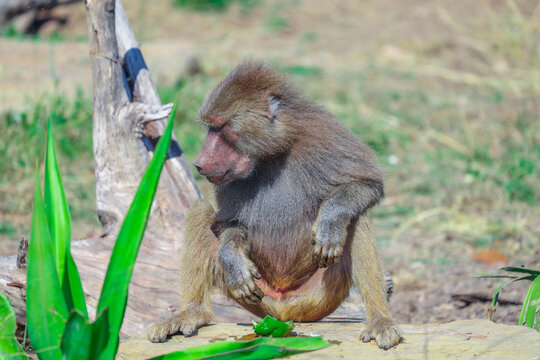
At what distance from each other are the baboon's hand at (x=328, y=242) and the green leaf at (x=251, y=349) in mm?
853

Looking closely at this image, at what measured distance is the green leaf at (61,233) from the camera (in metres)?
2.60

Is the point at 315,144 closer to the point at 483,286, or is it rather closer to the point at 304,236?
the point at 304,236

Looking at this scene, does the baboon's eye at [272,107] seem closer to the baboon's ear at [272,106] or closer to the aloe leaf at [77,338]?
the baboon's ear at [272,106]

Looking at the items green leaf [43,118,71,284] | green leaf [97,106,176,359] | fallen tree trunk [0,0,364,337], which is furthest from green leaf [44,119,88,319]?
fallen tree trunk [0,0,364,337]

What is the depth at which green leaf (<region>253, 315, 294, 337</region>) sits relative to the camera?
3.04 m

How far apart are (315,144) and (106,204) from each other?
5.43 ft

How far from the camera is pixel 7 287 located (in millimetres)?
3799

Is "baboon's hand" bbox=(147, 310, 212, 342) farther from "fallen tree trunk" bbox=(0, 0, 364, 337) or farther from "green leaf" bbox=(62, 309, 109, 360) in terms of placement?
"green leaf" bbox=(62, 309, 109, 360)

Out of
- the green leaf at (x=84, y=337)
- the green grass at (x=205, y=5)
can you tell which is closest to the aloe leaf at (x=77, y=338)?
the green leaf at (x=84, y=337)

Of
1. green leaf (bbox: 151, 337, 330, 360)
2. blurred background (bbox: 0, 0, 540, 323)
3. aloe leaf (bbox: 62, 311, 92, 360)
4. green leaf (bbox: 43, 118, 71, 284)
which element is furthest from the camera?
blurred background (bbox: 0, 0, 540, 323)

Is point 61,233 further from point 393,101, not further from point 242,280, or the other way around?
point 393,101

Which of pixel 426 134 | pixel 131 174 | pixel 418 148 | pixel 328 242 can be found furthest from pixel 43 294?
pixel 426 134

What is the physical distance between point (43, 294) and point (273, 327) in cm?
108

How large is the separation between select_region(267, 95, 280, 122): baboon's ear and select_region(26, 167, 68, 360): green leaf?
158 cm
